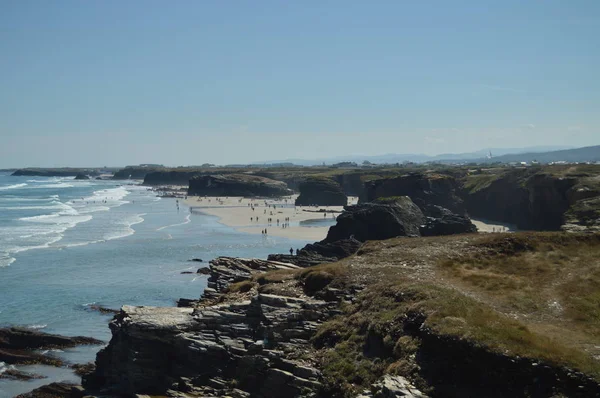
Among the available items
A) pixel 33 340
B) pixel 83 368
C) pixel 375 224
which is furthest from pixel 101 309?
pixel 375 224

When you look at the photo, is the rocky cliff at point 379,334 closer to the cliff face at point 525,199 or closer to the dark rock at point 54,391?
the dark rock at point 54,391

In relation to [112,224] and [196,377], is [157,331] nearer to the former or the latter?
[196,377]

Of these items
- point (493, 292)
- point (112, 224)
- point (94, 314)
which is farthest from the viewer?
point (112, 224)

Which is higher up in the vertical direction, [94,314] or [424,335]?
[424,335]

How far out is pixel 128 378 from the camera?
85.1ft

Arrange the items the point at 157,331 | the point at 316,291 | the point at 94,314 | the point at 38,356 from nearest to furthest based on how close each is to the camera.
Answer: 1. the point at 157,331
2. the point at 316,291
3. the point at 38,356
4. the point at 94,314

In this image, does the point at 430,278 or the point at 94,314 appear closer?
the point at 430,278

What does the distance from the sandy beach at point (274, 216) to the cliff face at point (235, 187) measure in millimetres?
13327

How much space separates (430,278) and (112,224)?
261ft

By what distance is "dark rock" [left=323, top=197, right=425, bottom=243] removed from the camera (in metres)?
62.0

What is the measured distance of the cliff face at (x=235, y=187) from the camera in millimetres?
169887

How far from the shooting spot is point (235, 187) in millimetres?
171875

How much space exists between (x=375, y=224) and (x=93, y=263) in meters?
29.8

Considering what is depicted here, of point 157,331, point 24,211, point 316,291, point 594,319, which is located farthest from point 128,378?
point 24,211
